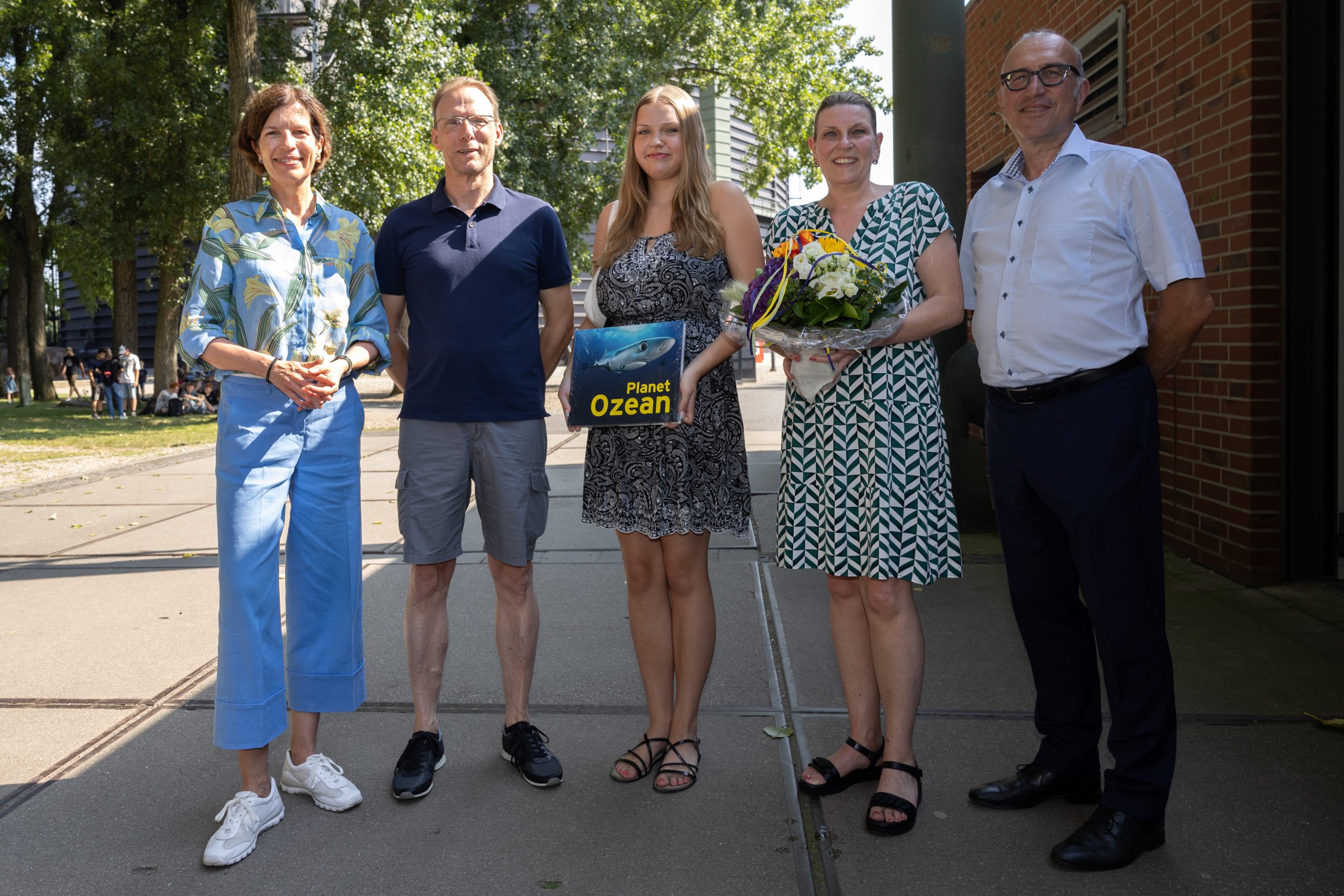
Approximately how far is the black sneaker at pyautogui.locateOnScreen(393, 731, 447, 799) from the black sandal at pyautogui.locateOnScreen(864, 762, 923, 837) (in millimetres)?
1347

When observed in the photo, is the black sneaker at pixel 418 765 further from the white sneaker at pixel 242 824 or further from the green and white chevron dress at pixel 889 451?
the green and white chevron dress at pixel 889 451

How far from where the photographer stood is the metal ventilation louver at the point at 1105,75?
6965 millimetres

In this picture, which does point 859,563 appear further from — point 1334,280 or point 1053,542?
point 1334,280

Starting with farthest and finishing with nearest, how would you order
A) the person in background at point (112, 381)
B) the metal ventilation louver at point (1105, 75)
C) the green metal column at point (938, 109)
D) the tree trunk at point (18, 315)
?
1. the tree trunk at point (18, 315)
2. the person in background at point (112, 381)
3. the metal ventilation louver at point (1105, 75)
4. the green metal column at point (938, 109)

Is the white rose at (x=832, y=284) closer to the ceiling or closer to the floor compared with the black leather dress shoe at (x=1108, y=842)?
closer to the ceiling

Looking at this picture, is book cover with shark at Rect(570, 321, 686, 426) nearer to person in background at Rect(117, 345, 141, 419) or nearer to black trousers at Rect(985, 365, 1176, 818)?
black trousers at Rect(985, 365, 1176, 818)

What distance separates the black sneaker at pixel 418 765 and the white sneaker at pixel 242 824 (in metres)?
0.35

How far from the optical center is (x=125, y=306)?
24.3 metres

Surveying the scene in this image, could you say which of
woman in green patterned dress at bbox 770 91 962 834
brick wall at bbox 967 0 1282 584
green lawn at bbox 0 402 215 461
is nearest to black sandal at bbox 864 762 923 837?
woman in green patterned dress at bbox 770 91 962 834

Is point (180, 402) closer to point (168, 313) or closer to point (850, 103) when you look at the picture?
point (168, 313)

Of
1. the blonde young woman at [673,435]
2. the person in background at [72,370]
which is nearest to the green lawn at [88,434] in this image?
the person in background at [72,370]

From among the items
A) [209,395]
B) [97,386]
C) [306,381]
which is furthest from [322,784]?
[97,386]

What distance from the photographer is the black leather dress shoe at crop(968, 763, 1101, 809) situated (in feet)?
10.4


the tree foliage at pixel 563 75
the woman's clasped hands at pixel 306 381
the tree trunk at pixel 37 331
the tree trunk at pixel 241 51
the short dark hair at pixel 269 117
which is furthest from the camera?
the tree trunk at pixel 37 331
